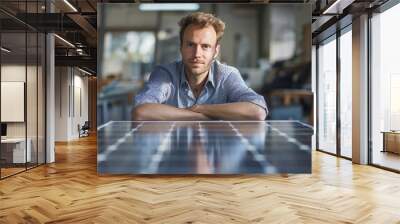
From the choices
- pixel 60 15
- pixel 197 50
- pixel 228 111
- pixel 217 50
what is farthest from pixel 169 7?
pixel 60 15

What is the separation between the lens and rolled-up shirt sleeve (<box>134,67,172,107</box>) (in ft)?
20.0

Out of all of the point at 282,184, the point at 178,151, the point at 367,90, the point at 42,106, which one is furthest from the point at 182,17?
the point at 367,90

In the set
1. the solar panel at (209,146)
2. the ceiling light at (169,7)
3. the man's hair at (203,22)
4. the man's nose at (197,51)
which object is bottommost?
the solar panel at (209,146)

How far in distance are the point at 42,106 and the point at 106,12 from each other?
110 inches

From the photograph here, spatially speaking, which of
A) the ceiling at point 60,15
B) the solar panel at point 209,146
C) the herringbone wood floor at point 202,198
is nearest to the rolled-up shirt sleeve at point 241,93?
the solar panel at point 209,146

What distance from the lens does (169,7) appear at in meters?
6.18

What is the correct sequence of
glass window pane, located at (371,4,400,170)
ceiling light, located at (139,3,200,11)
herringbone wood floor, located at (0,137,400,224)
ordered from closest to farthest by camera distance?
herringbone wood floor, located at (0,137,400,224)
ceiling light, located at (139,3,200,11)
glass window pane, located at (371,4,400,170)

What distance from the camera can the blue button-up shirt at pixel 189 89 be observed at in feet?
20.0

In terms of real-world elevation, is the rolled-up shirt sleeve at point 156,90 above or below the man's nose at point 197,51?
below

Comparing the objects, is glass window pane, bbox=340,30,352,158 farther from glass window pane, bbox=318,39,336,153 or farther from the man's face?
the man's face

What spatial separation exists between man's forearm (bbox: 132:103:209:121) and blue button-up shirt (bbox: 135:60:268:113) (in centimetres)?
8

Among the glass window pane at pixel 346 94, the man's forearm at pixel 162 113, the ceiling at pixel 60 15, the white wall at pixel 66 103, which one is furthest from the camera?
the white wall at pixel 66 103

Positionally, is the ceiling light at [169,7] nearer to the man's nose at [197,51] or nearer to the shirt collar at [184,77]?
the man's nose at [197,51]

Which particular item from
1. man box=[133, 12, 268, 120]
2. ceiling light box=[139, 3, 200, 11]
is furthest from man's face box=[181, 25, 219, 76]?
ceiling light box=[139, 3, 200, 11]
